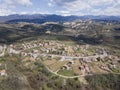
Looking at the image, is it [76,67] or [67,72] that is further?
[76,67]

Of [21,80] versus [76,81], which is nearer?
[21,80]

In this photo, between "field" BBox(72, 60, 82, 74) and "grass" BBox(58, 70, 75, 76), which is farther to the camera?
"field" BBox(72, 60, 82, 74)

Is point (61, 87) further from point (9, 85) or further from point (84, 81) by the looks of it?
point (9, 85)

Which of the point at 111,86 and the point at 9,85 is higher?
the point at 9,85

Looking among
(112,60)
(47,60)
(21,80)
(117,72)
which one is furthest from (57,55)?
(21,80)

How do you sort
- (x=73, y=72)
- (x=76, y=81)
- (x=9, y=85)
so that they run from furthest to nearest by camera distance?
(x=73, y=72)
(x=76, y=81)
(x=9, y=85)

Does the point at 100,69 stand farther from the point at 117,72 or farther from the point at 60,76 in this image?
the point at 60,76

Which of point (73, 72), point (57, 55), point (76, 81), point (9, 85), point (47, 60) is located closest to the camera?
point (9, 85)

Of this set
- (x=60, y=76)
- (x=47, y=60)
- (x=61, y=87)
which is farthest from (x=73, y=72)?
(x=47, y=60)

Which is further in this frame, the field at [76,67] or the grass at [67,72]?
the field at [76,67]
